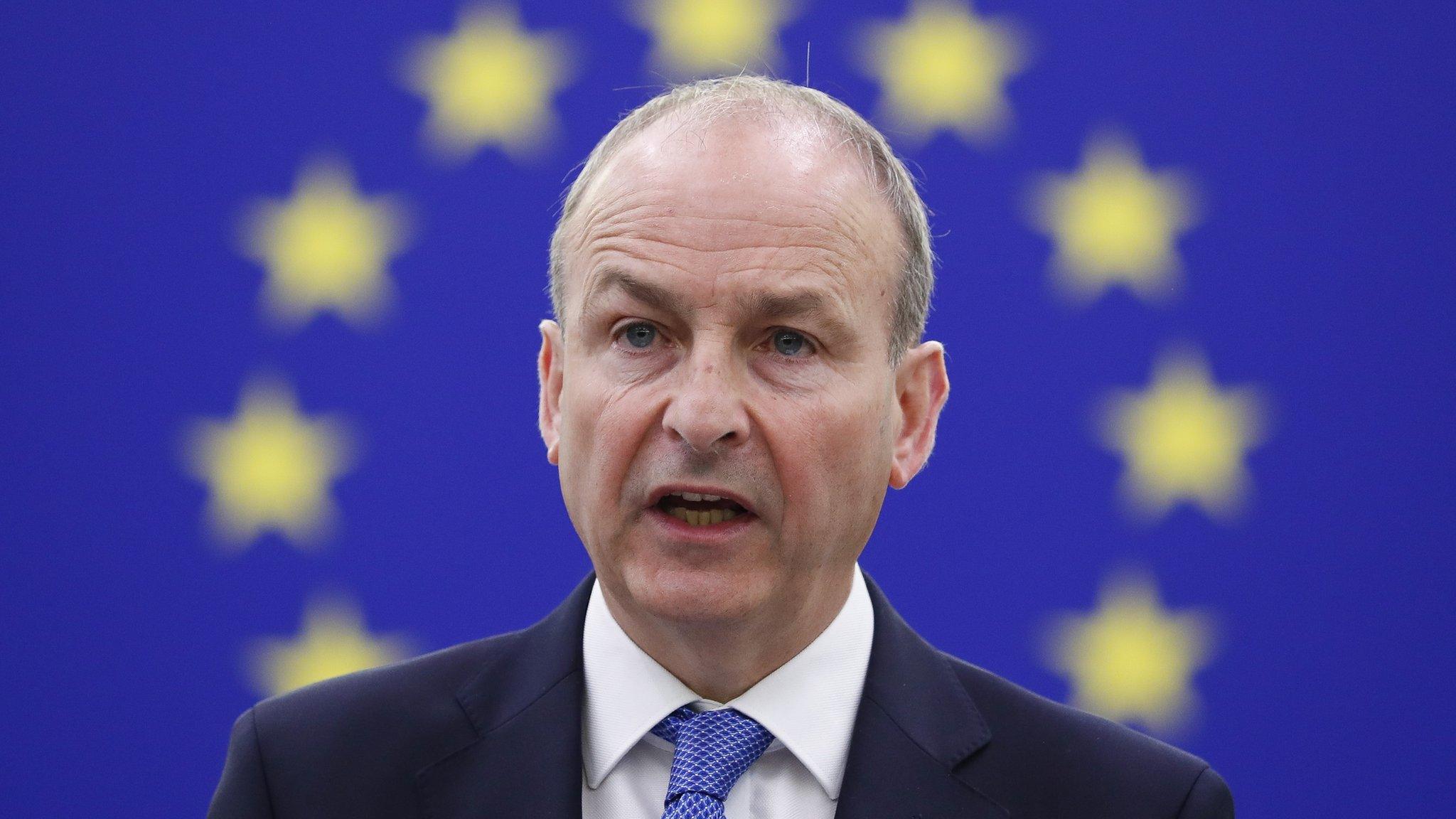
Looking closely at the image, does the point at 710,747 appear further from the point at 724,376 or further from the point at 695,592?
the point at 724,376

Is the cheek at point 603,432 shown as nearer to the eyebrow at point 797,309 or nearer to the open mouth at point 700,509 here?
→ the open mouth at point 700,509

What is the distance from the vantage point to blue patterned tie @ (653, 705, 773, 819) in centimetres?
182

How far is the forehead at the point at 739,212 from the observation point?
1855 millimetres

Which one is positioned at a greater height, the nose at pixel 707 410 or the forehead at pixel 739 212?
the forehead at pixel 739 212

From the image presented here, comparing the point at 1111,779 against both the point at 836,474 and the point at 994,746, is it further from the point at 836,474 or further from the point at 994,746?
the point at 836,474

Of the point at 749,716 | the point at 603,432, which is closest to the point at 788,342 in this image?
the point at 603,432

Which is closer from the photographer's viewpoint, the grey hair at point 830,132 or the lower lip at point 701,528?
the lower lip at point 701,528

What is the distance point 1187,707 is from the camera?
3102 millimetres

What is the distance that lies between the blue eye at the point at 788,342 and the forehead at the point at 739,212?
0.08 metres

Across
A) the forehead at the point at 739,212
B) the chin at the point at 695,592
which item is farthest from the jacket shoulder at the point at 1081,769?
the forehead at the point at 739,212

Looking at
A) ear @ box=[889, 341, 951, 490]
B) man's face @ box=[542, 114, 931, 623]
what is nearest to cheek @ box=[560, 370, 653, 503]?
man's face @ box=[542, 114, 931, 623]

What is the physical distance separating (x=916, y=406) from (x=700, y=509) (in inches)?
18.2

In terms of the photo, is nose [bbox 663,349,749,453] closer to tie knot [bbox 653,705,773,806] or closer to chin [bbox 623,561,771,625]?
chin [bbox 623,561,771,625]

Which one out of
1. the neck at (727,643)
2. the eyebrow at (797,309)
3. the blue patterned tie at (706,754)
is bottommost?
the blue patterned tie at (706,754)
